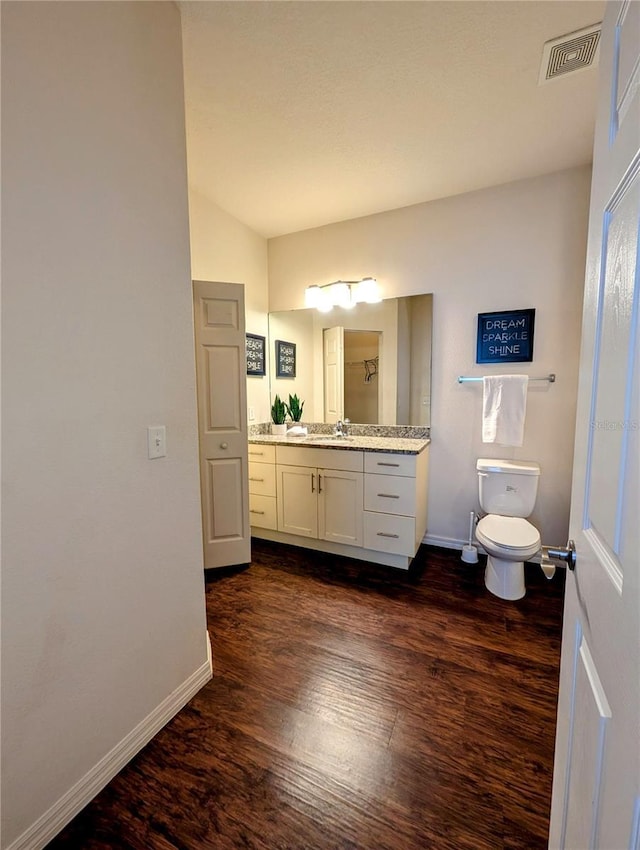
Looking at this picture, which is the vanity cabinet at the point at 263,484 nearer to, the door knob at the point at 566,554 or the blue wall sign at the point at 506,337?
the blue wall sign at the point at 506,337

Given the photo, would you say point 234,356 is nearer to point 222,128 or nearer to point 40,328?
point 222,128

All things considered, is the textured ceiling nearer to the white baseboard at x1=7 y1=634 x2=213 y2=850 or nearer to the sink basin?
the sink basin

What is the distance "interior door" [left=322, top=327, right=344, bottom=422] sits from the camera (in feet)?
9.74

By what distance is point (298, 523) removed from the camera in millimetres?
2682

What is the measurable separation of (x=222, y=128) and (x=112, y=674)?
245 centimetres

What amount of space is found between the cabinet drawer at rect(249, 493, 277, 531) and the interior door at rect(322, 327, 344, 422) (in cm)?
86

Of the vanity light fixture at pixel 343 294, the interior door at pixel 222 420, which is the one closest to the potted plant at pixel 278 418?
the interior door at pixel 222 420

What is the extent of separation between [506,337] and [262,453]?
1.93 meters

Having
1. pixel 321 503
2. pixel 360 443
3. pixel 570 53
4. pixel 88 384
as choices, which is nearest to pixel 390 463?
pixel 360 443

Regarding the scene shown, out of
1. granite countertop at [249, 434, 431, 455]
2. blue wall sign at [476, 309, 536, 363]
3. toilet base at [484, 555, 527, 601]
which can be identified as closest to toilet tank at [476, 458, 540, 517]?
toilet base at [484, 555, 527, 601]

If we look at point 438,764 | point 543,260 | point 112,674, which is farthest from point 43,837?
point 543,260

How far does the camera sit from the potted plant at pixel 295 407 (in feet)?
10.4

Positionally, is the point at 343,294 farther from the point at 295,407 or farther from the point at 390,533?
the point at 390,533

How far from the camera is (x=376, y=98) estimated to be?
1.65 m
